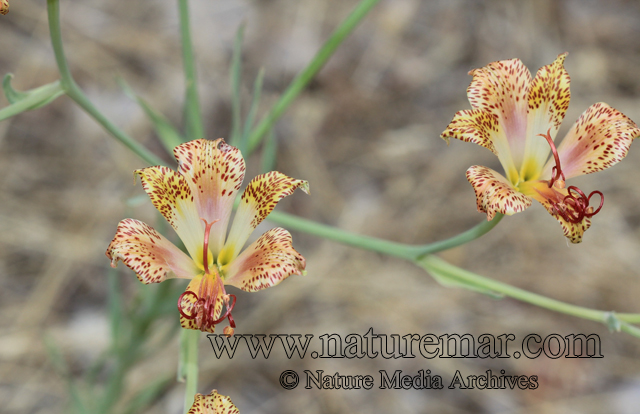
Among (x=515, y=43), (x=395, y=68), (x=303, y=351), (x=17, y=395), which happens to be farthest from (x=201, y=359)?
(x=515, y=43)

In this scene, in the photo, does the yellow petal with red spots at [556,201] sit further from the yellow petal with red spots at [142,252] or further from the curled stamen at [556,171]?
the yellow petal with red spots at [142,252]

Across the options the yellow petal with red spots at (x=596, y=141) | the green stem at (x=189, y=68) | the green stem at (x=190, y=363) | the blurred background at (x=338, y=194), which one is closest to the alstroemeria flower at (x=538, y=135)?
the yellow petal with red spots at (x=596, y=141)

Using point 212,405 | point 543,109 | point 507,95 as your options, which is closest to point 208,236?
point 212,405

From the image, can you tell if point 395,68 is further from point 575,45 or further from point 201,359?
point 201,359

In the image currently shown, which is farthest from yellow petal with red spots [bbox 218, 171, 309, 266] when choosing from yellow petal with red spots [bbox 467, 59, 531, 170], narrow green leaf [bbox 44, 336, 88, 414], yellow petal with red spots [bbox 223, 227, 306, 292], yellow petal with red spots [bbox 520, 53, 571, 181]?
narrow green leaf [bbox 44, 336, 88, 414]

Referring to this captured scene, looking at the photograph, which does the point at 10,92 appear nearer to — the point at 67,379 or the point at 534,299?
the point at 67,379

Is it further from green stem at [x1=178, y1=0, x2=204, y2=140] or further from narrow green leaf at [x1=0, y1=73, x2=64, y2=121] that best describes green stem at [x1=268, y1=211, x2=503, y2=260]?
narrow green leaf at [x1=0, y1=73, x2=64, y2=121]
